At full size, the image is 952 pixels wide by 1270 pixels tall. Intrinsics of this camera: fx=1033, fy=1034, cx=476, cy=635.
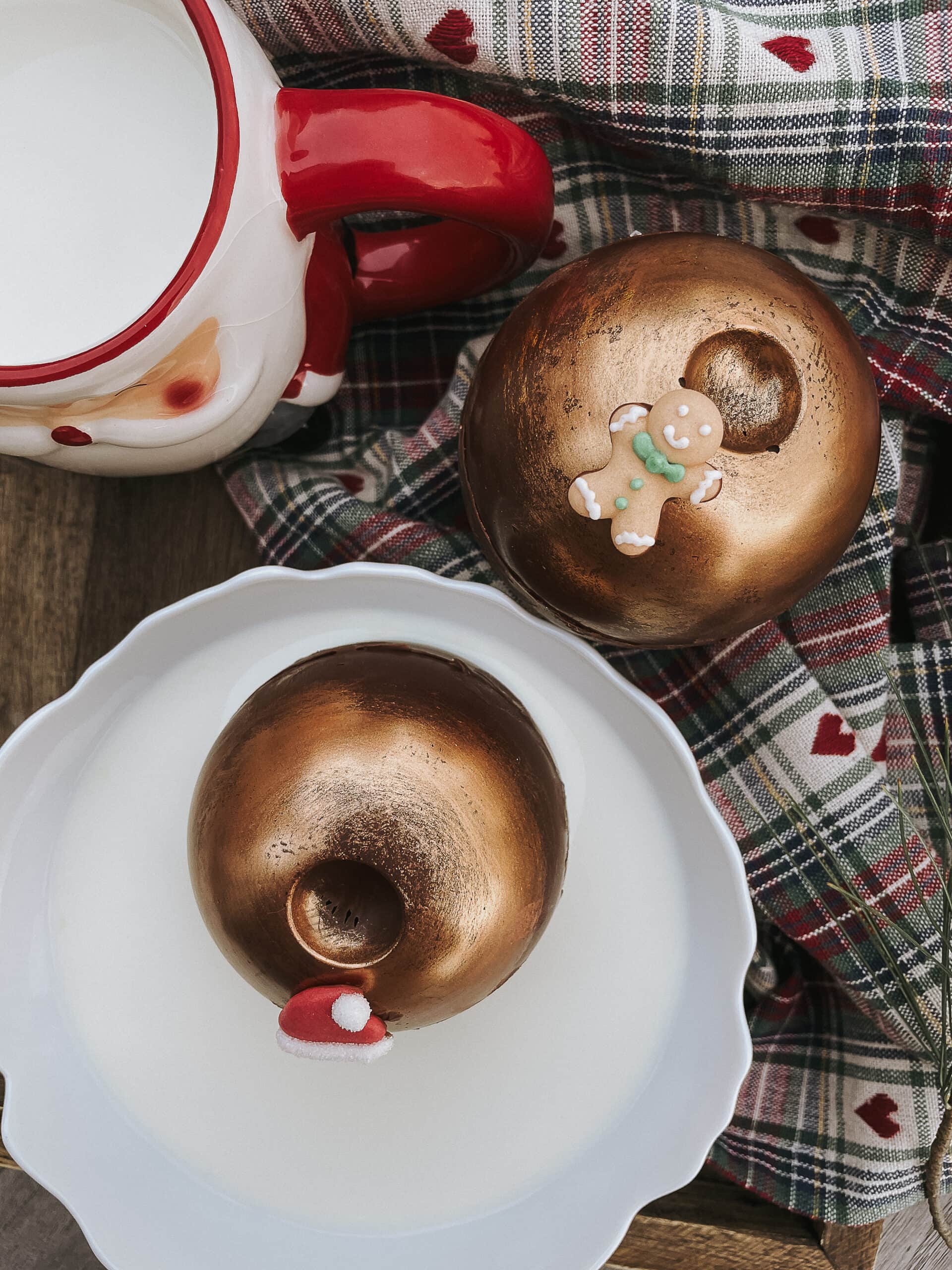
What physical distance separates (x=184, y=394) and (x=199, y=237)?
0.15 ft

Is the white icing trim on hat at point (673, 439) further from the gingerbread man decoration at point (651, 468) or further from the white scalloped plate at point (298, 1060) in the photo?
the white scalloped plate at point (298, 1060)

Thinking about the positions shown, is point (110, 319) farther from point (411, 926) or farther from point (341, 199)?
point (411, 926)

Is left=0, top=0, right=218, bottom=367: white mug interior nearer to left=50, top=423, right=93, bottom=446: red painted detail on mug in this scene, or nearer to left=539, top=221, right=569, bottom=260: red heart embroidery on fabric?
left=50, top=423, right=93, bottom=446: red painted detail on mug

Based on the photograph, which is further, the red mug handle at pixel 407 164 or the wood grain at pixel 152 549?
the wood grain at pixel 152 549

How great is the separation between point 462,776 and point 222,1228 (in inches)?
7.8

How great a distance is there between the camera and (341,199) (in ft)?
0.88

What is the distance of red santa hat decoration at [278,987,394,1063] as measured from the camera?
259 millimetres

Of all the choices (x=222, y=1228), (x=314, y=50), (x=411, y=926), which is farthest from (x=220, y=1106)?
(x=314, y=50)

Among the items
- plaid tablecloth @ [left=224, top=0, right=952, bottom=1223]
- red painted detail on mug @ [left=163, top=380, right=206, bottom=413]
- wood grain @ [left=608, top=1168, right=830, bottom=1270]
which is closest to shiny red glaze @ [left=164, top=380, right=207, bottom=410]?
red painted detail on mug @ [left=163, top=380, right=206, bottom=413]

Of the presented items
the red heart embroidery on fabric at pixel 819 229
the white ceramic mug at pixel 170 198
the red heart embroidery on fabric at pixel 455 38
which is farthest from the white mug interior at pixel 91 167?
the red heart embroidery on fabric at pixel 819 229

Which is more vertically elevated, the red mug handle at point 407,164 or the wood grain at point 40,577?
the red mug handle at point 407,164

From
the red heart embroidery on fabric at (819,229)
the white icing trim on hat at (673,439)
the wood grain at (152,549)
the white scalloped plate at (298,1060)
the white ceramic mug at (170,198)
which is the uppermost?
the white ceramic mug at (170,198)

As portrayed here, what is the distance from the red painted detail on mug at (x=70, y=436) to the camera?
283mm

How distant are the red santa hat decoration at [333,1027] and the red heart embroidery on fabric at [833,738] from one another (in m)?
0.20
